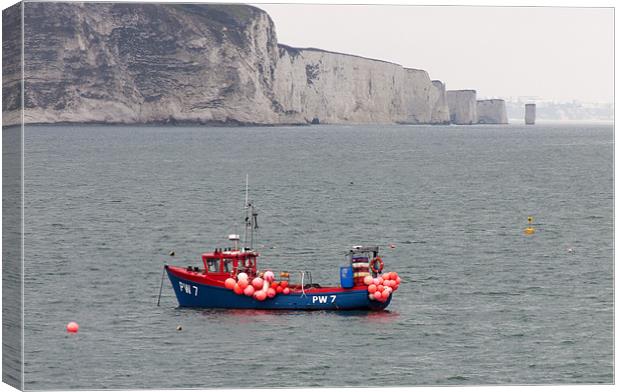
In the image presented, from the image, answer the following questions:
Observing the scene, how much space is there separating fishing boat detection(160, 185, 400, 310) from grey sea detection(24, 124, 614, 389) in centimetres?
76

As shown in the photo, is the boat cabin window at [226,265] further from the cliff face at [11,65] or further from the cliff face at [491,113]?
the cliff face at [491,113]

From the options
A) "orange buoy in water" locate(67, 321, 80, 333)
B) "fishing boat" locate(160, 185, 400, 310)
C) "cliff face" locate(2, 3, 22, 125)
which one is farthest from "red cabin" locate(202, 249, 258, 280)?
"cliff face" locate(2, 3, 22, 125)

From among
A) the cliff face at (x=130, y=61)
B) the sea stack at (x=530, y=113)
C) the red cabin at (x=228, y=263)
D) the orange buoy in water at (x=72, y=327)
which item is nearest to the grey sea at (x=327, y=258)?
the orange buoy in water at (x=72, y=327)

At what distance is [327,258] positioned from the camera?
316 feet

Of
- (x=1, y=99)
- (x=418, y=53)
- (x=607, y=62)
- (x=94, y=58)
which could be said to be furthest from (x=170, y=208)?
(x=94, y=58)

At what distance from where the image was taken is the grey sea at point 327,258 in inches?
2783

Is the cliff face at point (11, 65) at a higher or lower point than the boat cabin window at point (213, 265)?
higher

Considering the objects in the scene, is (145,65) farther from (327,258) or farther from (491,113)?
(327,258)

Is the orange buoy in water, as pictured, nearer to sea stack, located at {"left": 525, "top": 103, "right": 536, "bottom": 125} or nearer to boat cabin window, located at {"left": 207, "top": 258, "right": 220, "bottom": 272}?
boat cabin window, located at {"left": 207, "top": 258, "right": 220, "bottom": 272}

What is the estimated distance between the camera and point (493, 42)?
93125 mm

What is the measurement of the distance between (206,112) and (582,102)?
104m

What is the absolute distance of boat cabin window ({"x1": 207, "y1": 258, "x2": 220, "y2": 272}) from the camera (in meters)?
83.4

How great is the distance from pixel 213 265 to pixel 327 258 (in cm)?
1394

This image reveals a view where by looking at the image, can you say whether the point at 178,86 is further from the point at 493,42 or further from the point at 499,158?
the point at 493,42
